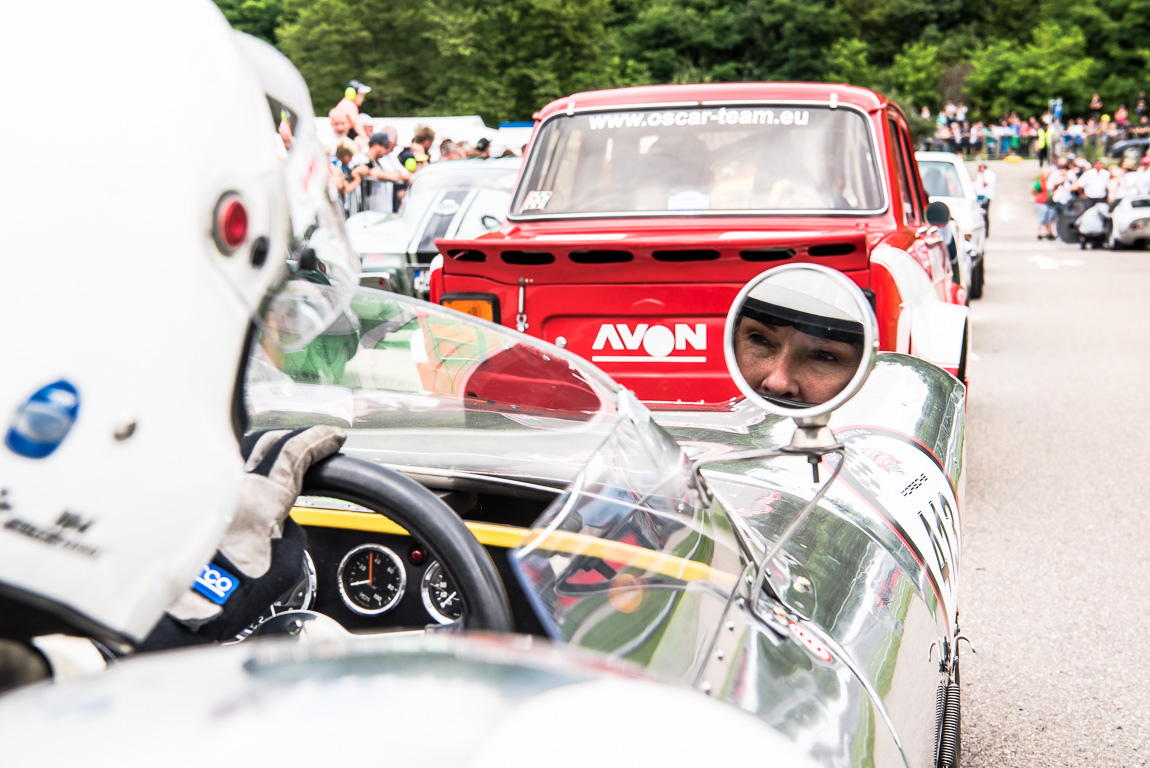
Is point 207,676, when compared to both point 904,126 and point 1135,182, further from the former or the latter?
point 1135,182

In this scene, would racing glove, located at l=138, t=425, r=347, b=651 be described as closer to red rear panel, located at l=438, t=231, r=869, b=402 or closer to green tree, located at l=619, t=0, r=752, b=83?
red rear panel, located at l=438, t=231, r=869, b=402

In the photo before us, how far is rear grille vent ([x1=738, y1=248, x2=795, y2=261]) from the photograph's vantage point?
163 inches

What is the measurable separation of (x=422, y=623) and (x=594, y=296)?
2446mm

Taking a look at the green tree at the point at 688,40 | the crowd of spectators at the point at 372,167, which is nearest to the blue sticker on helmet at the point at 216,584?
the crowd of spectators at the point at 372,167

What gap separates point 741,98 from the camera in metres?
5.32

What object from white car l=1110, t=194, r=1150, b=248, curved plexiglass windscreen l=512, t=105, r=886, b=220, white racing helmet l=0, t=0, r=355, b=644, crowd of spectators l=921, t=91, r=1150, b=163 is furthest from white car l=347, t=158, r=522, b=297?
crowd of spectators l=921, t=91, r=1150, b=163

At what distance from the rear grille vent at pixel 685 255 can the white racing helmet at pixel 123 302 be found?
3.22 metres

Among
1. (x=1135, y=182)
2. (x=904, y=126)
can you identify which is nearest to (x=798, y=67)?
(x=1135, y=182)

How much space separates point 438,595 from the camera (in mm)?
2059

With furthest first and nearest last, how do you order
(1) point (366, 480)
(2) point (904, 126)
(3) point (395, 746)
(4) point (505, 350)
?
1. (2) point (904, 126)
2. (4) point (505, 350)
3. (1) point (366, 480)
4. (3) point (395, 746)

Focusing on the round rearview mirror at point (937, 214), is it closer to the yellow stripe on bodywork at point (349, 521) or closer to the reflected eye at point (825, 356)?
the reflected eye at point (825, 356)

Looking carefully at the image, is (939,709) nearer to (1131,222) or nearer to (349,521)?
(349,521)

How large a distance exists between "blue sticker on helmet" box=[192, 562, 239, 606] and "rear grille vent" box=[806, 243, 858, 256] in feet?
10.4

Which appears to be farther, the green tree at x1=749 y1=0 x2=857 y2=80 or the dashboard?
the green tree at x1=749 y1=0 x2=857 y2=80
